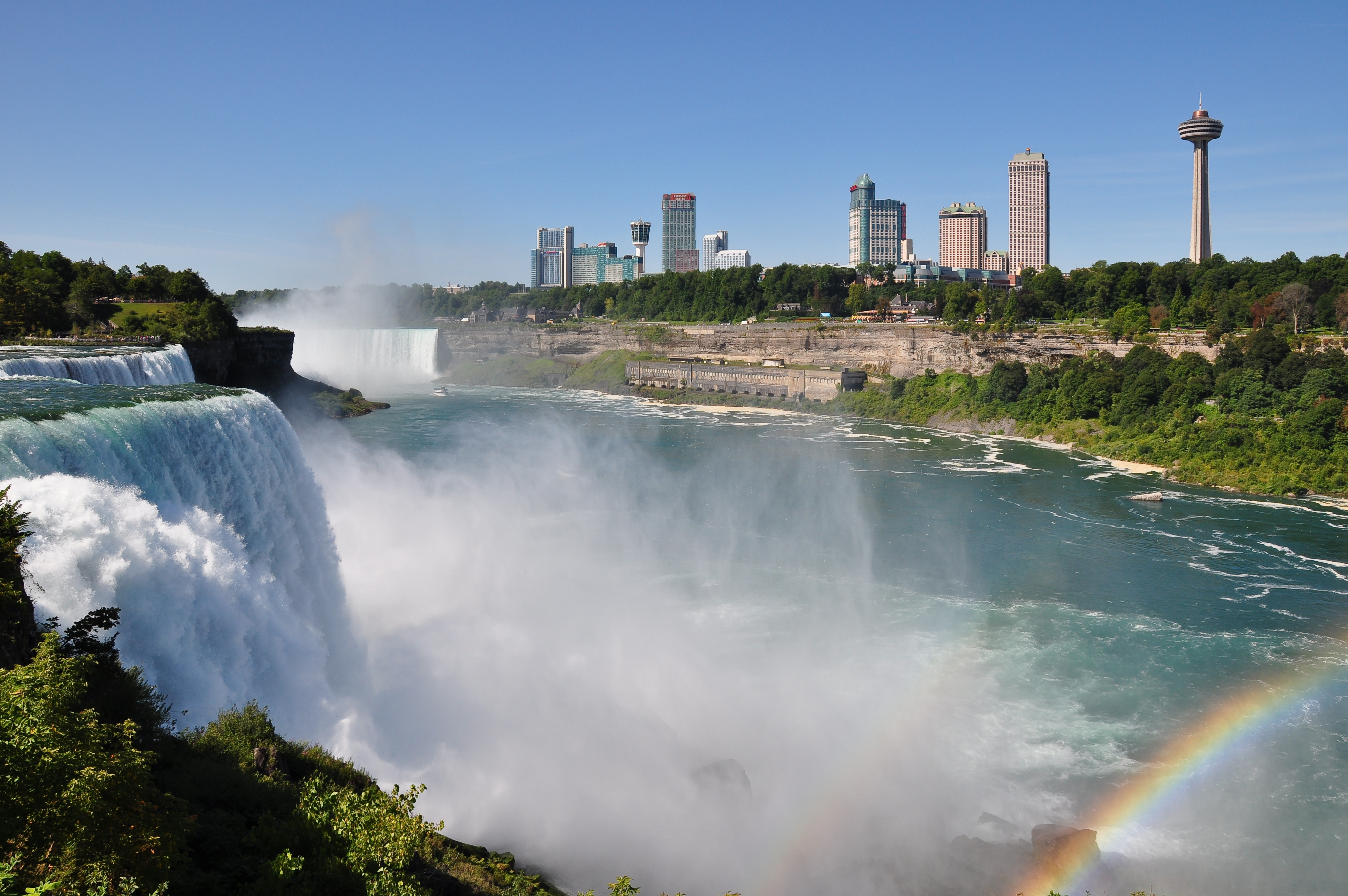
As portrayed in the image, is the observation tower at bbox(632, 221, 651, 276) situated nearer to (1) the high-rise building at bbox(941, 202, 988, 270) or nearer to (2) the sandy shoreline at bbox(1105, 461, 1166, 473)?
(1) the high-rise building at bbox(941, 202, 988, 270)

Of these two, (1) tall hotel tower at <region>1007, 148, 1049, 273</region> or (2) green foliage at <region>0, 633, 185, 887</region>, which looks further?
(1) tall hotel tower at <region>1007, 148, 1049, 273</region>

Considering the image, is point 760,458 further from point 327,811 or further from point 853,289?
point 853,289

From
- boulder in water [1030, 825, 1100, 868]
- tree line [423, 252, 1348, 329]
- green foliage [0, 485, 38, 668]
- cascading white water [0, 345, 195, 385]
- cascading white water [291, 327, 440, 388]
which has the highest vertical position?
tree line [423, 252, 1348, 329]

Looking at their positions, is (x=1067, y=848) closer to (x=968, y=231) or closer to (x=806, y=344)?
(x=806, y=344)

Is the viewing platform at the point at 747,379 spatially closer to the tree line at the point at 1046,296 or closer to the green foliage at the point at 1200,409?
the green foliage at the point at 1200,409

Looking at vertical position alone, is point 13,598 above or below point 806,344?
below

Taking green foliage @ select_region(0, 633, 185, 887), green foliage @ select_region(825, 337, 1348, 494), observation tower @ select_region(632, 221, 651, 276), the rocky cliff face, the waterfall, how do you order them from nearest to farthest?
green foliage @ select_region(0, 633, 185, 887) → the waterfall → green foliage @ select_region(825, 337, 1348, 494) → the rocky cliff face → observation tower @ select_region(632, 221, 651, 276)

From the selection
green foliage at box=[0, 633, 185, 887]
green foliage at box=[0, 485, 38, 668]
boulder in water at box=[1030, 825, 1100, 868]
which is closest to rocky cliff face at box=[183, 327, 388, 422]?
green foliage at box=[0, 485, 38, 668]

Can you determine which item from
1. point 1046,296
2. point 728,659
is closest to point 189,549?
point 728,659
